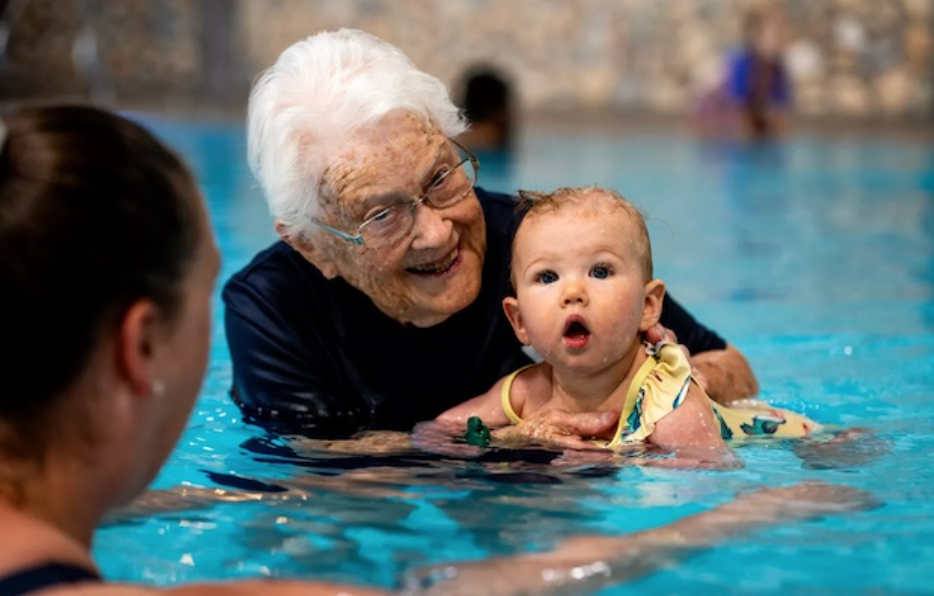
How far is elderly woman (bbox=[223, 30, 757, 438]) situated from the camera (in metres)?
3.21

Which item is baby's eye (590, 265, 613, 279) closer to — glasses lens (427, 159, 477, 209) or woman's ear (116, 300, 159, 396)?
glasses lens (427, 159, 477, 209)

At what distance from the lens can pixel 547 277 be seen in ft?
10.0

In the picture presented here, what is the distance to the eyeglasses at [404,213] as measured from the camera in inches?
126

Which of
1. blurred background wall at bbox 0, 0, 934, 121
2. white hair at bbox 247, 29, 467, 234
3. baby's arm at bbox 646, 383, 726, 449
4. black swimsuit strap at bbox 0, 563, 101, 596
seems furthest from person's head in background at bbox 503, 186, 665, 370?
blurred background wall at bbox 0, 0, 934, 121

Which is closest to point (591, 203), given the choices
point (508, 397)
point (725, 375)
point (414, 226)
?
point (414, 226)

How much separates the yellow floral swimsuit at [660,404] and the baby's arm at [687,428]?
0.04ft

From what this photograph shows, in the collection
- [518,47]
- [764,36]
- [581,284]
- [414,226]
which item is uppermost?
[518,47]

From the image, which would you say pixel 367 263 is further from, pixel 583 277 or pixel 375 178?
pixel 583 277

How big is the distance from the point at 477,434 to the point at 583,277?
0.48 m

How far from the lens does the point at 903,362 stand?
4586mm

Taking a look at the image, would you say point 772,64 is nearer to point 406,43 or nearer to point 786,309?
point 406,43

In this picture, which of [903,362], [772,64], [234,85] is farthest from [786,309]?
[234,85]

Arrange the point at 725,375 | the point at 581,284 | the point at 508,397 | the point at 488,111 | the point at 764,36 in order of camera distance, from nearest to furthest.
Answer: the point at 581,284 < the point at 508,397 < the point at 725,375 < the point at 488,111 < the point at 764,36

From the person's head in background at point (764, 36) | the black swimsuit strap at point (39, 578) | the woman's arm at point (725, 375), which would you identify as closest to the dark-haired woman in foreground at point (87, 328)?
the black swimsuit strap at point (39, 578)
